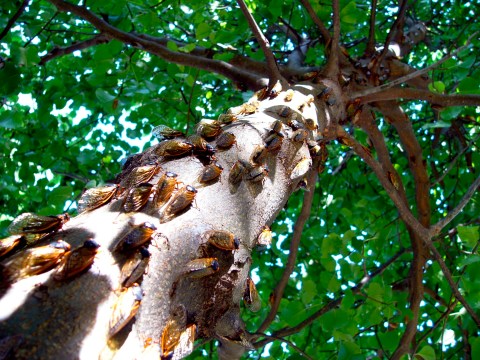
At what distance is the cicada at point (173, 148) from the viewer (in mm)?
1153

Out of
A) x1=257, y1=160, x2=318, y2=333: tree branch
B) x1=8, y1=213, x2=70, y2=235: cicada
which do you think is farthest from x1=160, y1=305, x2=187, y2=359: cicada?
x1=257, y1=160, x2=318, y2=333: tree branch

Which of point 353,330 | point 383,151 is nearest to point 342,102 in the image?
point 383,151

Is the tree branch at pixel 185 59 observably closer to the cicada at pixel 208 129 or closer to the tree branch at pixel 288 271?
the tree branch at pixel 288 271

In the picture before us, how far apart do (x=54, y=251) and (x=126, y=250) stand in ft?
0.38

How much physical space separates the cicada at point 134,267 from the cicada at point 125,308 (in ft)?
0.04

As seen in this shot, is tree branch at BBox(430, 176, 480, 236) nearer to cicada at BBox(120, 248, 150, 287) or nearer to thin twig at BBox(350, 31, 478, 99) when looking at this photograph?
thin twig at BBox(350, 31, 478, 99)

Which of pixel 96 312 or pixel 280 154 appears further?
pixel 280 154

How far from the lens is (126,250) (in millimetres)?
811

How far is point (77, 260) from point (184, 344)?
0.80 feet

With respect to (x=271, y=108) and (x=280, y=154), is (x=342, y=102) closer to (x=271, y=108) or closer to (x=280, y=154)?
(x=271, y=108)

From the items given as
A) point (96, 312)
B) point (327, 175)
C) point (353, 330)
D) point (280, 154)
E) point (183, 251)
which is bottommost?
point (96, 312)

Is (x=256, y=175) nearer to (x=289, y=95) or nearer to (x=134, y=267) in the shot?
(x=134, y=267)

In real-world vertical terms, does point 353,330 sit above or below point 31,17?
below

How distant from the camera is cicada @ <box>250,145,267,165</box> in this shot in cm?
121
